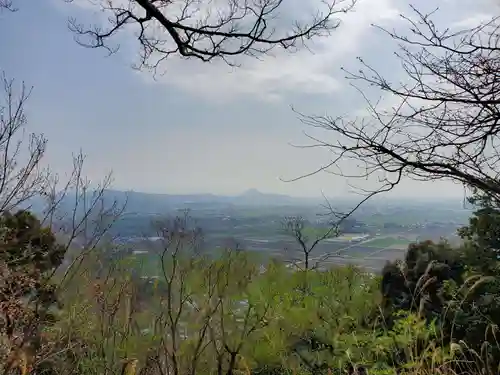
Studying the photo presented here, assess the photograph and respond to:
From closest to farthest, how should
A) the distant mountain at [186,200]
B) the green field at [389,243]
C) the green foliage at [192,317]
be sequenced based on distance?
the green foliage at [192,317], the distant mountain at [186,200], the green field at [389,243]

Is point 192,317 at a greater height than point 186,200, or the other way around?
point 186,200

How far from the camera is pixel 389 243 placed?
4.71 m

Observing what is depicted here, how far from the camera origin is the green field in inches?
184

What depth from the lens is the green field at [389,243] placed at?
4.67 metres

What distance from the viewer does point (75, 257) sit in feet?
9.85

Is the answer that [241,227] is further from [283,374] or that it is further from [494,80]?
[494,80]

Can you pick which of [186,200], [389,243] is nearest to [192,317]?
[186,200]

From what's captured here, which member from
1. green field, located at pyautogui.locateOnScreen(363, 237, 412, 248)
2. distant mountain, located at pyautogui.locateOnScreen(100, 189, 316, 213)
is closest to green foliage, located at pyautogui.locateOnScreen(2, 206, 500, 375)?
distant mountain, located at pyautogui.locateOnScreen(100, 189, 316, 213)

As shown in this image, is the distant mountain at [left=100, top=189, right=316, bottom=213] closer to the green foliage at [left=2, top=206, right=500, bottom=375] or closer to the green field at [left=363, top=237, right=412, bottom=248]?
the green foliage at [left=2, top=206, right=500, bottom=375]

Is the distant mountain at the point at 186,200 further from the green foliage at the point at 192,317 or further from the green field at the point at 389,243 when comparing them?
the green field at the point at 389,243

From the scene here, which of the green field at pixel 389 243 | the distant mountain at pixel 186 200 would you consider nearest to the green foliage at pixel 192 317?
the distant mountain at pixel 186 200

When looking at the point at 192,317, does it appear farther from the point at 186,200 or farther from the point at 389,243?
the point at 389,243

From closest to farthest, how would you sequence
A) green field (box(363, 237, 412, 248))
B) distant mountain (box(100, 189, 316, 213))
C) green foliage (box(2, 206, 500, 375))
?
green foliage (box(2, 206, 500, 375)) → distant mountain (box(100, 189, 316, 213)) → green field (box(363, 237, 412, 248))

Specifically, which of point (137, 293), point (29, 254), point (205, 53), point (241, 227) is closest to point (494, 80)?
point (205, 53)
